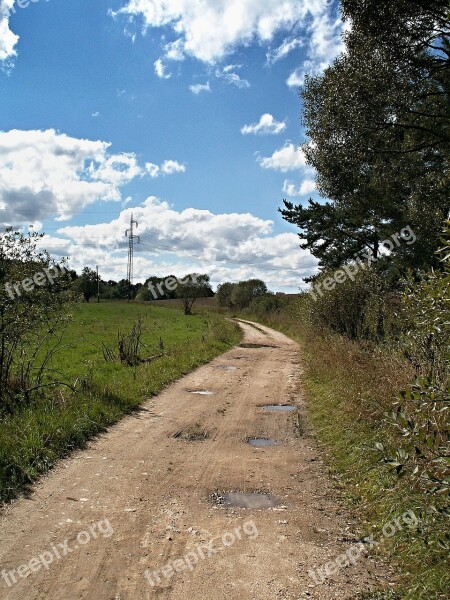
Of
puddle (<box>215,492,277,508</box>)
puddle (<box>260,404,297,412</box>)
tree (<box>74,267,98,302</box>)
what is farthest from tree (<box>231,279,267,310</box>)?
puddle (<box>215,492,277,508</box>)

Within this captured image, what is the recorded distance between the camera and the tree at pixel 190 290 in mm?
63969

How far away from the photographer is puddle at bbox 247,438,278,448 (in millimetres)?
7852

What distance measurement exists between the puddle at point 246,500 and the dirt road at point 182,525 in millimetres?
25

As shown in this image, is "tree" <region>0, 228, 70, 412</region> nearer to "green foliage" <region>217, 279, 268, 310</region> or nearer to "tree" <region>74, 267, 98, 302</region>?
"green foliage" <region>217, 279, 268, 310</region>

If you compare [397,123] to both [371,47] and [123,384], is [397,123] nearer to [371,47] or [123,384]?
[371,47]

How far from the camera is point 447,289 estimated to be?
3.19m

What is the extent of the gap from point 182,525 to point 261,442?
3.30 metres

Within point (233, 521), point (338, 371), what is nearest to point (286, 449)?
point (233, 521)

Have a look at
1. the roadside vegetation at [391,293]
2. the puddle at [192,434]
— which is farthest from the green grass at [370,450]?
the puddle at [192,434]

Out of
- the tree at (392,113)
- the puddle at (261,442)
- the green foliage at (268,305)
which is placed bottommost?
the puddle at (261,442)

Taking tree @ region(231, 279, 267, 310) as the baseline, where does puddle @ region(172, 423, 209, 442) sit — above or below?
below

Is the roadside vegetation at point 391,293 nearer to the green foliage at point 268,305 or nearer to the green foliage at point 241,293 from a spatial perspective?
the green foliage at point 268,305

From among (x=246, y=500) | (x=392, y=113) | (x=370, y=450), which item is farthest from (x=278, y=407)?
(x=392, y=113)

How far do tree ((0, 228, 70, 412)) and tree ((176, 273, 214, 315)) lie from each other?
5247 centimetres
